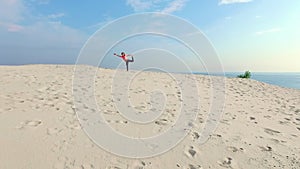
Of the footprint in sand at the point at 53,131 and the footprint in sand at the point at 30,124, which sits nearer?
the footprint in sand at the point at 53,131

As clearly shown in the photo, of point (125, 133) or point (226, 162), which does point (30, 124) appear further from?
point (226, 162)

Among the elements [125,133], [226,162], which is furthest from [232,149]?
[125,133]

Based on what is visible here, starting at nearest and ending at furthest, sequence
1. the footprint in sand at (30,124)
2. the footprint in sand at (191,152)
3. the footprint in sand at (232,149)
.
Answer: the footprint in sand at (191,152)
the footprint in sand at (232,149)
the footprint in sand at (30,124)

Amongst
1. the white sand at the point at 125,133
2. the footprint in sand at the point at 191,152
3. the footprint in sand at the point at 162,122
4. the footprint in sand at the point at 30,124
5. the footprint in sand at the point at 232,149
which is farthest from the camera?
the footprint in sand at the point at 162,122

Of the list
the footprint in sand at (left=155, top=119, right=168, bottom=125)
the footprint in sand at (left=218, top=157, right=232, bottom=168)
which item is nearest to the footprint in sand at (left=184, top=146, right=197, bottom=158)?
the footprint in sand at (left=218, top=157, right=232, bottom=168)

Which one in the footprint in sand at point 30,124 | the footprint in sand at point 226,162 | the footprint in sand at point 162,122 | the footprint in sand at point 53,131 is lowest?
the footprint in sand at point 226,162

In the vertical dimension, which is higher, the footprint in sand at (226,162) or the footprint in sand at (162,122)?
the footprint in sand at (162,122)

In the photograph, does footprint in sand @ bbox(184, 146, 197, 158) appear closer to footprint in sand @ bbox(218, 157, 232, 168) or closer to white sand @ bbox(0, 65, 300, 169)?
white sand @ bbox(0, 65, 300, 169)

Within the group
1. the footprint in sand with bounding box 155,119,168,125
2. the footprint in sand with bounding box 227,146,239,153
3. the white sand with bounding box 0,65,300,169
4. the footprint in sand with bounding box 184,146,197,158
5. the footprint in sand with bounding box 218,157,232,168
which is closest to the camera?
the white sand with bounding box 0,65,300,169

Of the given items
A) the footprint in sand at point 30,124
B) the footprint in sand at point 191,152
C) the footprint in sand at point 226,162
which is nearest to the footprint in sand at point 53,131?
the footprint in sand at point 30,124

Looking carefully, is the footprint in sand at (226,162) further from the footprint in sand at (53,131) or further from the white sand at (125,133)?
the footprint in sand at (53,131)

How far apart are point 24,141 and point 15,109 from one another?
6.58 ft

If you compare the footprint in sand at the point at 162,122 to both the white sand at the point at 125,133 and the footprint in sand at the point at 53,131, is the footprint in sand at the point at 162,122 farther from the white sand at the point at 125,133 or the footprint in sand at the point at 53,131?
the footprint in sand at the point at 53,131

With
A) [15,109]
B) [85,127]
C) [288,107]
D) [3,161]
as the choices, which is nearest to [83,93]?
[15,109]
